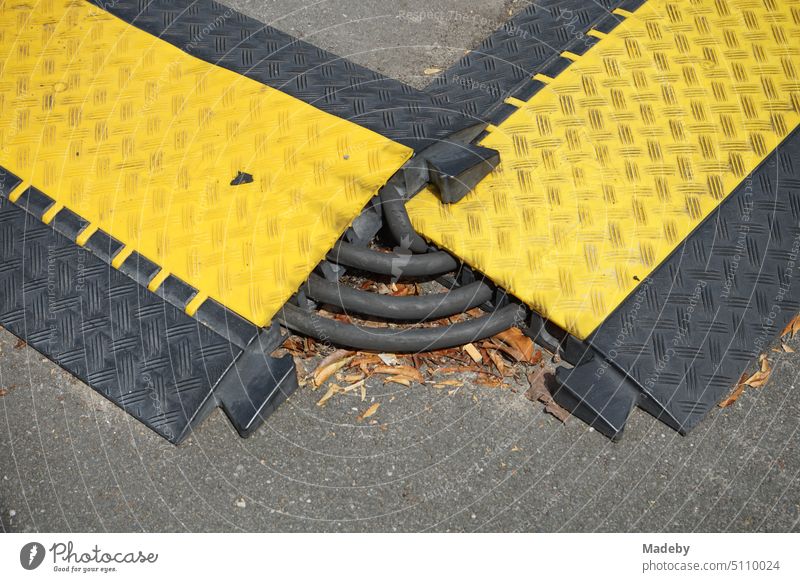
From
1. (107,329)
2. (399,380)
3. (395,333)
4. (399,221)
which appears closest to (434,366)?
(399,380)

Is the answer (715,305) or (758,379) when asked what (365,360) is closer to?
(715,305)

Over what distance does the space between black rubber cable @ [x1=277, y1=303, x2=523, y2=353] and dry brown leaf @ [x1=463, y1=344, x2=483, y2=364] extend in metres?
0.12

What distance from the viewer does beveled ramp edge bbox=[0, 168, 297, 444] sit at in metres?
4.83

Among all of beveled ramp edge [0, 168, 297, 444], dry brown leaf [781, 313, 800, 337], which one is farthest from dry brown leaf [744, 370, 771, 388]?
beveled ramp edge [0, 168, 297, 444]

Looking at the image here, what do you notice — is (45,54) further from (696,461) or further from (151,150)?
(696,461)

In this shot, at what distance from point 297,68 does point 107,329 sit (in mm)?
2191

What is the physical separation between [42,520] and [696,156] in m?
4.35

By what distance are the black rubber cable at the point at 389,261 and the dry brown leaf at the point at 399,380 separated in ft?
1.94

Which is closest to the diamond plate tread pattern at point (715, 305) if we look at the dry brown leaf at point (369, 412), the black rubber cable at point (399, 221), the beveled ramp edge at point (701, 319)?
the beveled ramp edge at point (701, 319)

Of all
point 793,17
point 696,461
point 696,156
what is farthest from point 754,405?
point 793,17

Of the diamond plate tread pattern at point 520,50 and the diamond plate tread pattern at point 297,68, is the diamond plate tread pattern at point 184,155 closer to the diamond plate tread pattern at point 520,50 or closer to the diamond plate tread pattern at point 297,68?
the diamond plate tread pattern at point 297,68

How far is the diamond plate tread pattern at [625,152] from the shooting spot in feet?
16.8

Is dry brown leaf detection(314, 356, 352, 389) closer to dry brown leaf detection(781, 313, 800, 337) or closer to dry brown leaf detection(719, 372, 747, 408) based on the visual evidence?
dry brown leaf detection(719, 372, 747, 408)

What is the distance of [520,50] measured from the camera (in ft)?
20.4
